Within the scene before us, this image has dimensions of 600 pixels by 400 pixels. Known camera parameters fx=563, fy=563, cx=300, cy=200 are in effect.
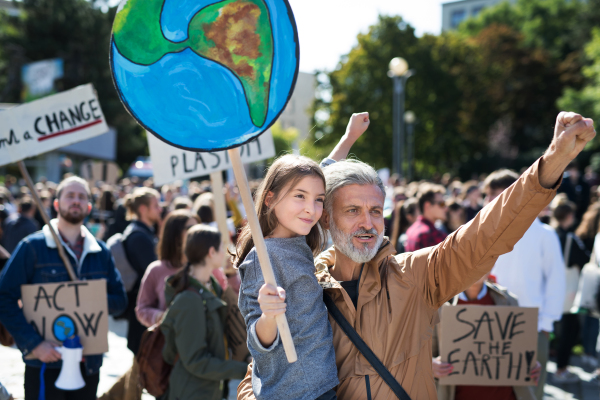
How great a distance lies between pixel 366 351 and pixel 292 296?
14.3 inches

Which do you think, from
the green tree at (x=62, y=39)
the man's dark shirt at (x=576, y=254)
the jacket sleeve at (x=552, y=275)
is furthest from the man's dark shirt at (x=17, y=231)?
the green tree at (x=62, y=39)

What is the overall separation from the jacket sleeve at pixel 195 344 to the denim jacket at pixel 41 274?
2.60ft

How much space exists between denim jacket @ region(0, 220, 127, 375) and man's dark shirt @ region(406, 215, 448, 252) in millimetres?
2695

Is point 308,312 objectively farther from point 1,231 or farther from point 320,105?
point 320,105

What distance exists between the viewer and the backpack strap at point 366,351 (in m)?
2.08

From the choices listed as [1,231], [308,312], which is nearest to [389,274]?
[308,312]

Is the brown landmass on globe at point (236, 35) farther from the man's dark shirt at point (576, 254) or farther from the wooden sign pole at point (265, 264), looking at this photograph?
the man's dark shirt at point (576, 254)

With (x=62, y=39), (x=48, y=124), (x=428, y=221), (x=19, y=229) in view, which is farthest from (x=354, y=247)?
(x=62, y=39)

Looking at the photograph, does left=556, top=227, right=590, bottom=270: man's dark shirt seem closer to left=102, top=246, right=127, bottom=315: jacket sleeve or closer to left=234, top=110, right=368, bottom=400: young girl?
left=102, top=246, right=127, bottom=315: jacket sleeve

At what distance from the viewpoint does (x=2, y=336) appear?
387 centimetres

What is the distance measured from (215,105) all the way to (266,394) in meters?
1.02

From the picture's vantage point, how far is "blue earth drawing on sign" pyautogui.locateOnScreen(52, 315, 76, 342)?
3.71 metres

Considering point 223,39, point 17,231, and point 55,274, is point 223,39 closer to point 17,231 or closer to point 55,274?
point 55,274

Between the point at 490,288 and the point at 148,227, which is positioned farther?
the point at 148,227
